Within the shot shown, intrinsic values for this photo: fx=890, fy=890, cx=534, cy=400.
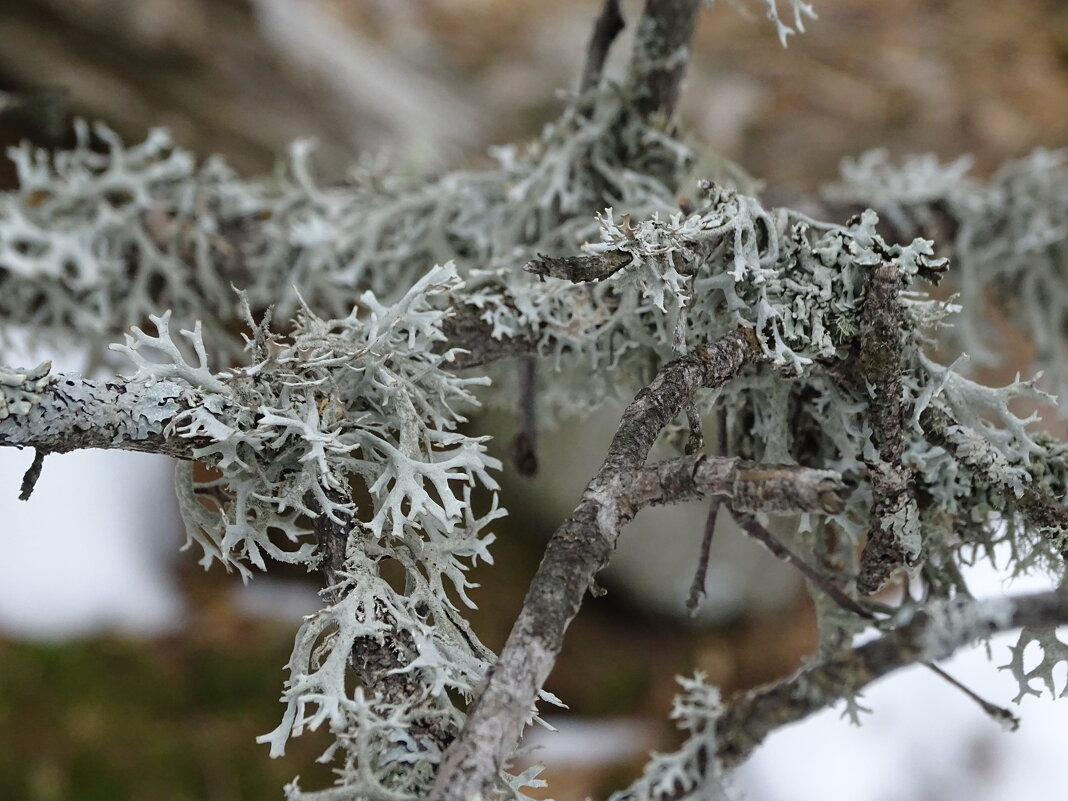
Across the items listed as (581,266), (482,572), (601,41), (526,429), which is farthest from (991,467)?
(482,572)

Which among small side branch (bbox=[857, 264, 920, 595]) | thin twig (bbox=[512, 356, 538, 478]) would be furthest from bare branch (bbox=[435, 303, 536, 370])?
small side branch (bbox=[857, 264, 920, 595])

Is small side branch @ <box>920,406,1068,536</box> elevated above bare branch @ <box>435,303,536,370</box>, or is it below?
below

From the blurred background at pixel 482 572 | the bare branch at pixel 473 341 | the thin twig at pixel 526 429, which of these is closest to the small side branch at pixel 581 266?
the bare branch at pixel 473 341

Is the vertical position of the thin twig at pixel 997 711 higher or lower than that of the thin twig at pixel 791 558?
lower

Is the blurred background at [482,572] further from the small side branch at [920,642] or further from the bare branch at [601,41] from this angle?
the small side branch at [920,642]

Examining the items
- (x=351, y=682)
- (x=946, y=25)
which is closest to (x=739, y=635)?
(x=351, y=682)

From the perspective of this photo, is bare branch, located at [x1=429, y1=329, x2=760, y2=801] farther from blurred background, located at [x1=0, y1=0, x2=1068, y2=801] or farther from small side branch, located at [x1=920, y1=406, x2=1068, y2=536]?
blurred background, located at [x1=0, y1=0, x2=1068, y2=801]
